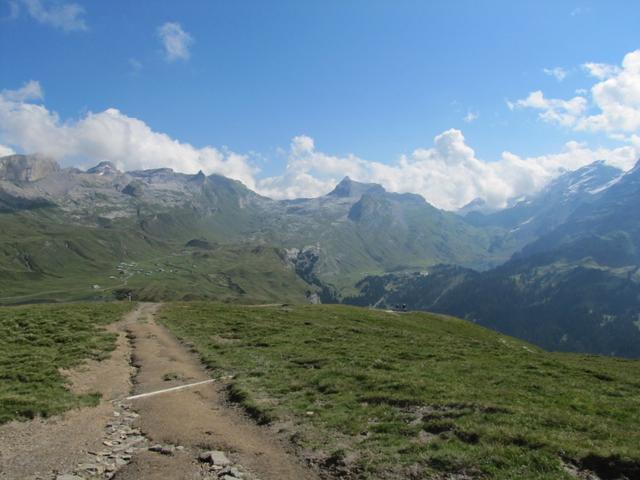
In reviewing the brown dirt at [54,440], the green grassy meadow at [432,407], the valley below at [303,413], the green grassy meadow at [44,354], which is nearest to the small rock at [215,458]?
the valley below at [303,413]

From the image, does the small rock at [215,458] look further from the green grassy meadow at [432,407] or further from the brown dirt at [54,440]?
the brown dirt at [54,440]

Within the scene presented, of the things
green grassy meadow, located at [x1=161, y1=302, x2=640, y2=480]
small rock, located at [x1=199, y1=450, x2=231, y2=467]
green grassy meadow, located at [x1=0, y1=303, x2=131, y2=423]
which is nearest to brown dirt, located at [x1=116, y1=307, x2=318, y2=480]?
small rock, located at [x1=199, y1=450, x2=231, y2=467]

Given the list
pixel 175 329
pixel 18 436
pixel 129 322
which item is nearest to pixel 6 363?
pixel 18 436

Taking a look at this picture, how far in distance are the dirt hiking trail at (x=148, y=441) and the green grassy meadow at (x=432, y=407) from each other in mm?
1489

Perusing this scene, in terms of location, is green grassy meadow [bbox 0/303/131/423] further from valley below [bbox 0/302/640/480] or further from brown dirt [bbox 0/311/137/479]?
brown dirt [bbox 0/311/137/479]

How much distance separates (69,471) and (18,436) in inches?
185

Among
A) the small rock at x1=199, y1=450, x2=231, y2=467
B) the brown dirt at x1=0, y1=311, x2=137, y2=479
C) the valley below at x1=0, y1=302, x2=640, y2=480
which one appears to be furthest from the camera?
the small rock at x1=199, y1=450, x2=231, y2=467

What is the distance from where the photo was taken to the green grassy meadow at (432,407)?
16.0 meters

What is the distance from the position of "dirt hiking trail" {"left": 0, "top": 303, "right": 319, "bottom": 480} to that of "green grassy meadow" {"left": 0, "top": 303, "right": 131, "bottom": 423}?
1125 millimetres

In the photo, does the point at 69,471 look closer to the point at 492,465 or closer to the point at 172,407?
the point at 172,407

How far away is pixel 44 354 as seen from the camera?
1332 inches


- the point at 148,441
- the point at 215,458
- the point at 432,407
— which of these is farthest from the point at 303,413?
the point at 148,441

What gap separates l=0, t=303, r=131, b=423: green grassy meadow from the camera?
73.6 ft

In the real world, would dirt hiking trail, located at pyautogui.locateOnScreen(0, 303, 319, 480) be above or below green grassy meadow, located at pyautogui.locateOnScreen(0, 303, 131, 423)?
below
